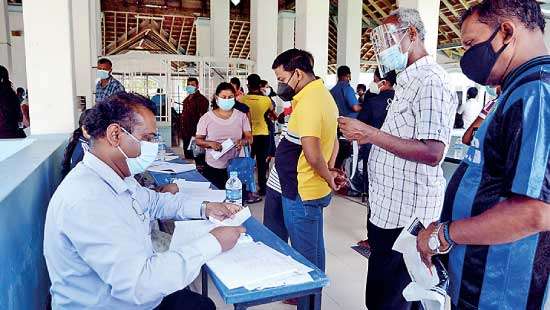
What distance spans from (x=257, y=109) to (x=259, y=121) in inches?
6.1

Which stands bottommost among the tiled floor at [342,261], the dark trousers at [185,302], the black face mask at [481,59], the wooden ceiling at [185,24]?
the tiled floor at [342,261]

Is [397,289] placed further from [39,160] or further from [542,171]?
[39,160]

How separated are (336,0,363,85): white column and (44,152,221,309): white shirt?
8.24m

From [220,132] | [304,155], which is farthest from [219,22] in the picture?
[304,155]

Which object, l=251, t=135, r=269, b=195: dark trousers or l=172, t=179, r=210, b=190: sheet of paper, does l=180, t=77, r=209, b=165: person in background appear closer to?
l=251, t=135, r=269, b=195: dark trousers

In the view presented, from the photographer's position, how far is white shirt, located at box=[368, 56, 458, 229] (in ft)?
5.15

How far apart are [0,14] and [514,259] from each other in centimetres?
1109

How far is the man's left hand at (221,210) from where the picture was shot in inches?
68.8

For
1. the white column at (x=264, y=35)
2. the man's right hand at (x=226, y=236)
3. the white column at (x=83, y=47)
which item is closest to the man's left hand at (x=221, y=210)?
the man's right hand at (x=226, y=236)

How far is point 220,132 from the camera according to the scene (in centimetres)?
371

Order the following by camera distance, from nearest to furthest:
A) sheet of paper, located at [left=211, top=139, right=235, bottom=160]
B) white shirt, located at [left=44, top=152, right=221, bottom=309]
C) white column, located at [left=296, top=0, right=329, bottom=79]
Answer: white shirt, located at [left=44, top=152, right=221, bottom=309], sheet of paper, located at [left=211, top=139, right=235, bottom=160], white column, located at [left=296, top=0, right=329, bottom=79]

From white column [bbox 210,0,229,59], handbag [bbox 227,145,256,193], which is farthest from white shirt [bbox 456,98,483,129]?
white column [bbox 210,0,229,59]

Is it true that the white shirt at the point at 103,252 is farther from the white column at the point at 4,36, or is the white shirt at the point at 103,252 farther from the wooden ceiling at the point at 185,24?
the wooden ceiling at the point at 185,24

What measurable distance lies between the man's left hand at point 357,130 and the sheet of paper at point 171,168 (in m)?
1.70
